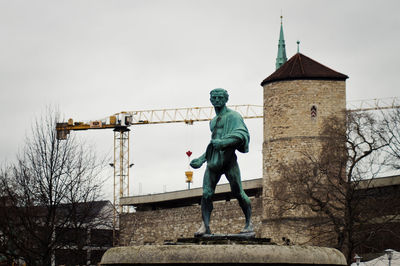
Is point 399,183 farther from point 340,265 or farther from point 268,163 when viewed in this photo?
point 340,265

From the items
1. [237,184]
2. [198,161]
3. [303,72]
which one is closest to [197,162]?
[198,161]

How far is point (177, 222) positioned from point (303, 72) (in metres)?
15.6

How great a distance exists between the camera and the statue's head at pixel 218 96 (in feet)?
44.5

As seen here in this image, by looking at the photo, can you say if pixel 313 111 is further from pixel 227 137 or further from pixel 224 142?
pixel 224 142

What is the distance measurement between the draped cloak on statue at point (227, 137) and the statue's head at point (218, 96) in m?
0.19

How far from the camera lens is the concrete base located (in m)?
11.5

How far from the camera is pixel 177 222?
6531cm

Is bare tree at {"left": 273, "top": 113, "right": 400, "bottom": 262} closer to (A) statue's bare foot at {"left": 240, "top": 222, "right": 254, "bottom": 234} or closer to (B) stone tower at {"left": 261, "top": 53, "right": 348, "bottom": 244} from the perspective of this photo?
(B) stone tower at {"left": 261, "top": 53, "right": 348, "bottom": 244}

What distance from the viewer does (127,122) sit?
327 feet

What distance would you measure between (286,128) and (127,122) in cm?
4629

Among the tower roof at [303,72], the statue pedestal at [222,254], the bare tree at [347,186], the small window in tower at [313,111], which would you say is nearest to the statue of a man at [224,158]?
the statue pedestal at [222,254]

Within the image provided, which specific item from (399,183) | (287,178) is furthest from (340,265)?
(399,183)

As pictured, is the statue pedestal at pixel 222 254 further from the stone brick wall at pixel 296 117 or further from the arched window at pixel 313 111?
the arched window at pixel 313 111

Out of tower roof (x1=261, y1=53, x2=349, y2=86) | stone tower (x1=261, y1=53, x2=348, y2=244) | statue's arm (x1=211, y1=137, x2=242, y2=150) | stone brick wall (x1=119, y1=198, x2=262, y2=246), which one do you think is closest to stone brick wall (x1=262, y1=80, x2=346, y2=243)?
stone tower (x1=261, y1=53, x2=348, y2=244)
